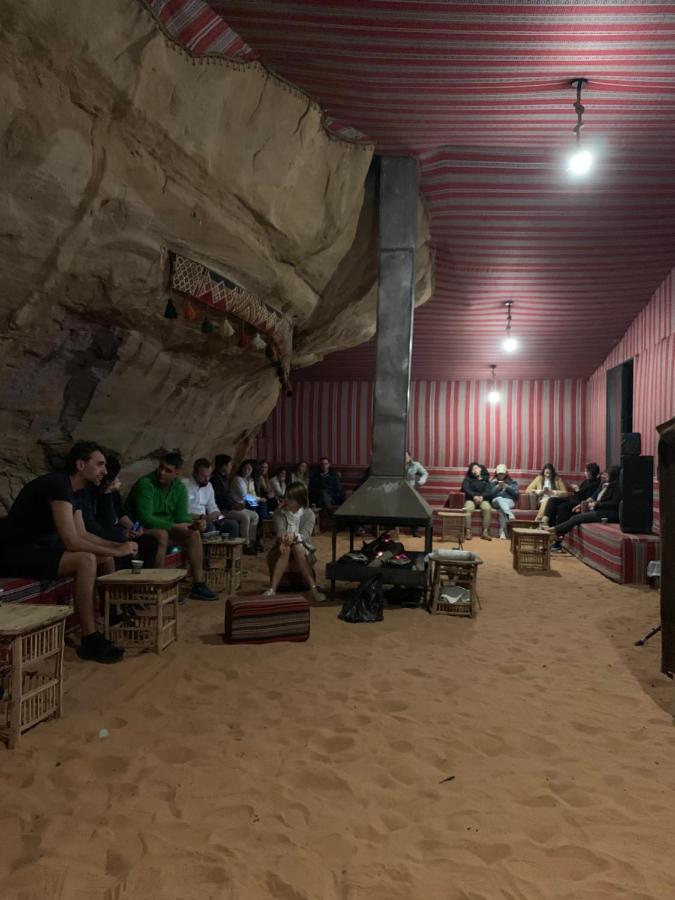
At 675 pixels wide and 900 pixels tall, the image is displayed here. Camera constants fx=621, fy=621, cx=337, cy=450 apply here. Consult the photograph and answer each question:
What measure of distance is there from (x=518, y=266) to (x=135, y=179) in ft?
17.8

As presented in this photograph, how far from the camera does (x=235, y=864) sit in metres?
1.85

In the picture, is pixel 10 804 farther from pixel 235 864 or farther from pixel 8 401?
pixel 8 401

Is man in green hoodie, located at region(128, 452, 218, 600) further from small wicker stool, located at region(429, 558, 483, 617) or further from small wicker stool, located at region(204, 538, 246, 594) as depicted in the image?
small wicker stool, located at region(429, 558, 483, 617)

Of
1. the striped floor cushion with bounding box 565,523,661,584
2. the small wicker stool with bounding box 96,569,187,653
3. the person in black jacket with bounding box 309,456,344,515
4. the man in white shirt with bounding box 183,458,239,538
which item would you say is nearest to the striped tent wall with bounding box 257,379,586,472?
the person in black jacket with bounding box 309,456,344,515

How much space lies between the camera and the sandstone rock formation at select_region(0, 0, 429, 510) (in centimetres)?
346

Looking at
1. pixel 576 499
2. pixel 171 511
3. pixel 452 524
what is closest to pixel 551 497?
pixel 576 499

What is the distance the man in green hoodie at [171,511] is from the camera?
16.7 feet

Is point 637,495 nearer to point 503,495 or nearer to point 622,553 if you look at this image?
point 622,553

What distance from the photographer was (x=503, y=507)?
1070 cm

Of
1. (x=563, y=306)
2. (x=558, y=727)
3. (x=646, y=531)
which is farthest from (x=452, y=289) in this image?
(x=558, y=727)

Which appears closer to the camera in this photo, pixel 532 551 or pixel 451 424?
pixel 532 551

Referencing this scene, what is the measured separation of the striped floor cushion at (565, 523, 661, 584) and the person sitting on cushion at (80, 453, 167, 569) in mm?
4670

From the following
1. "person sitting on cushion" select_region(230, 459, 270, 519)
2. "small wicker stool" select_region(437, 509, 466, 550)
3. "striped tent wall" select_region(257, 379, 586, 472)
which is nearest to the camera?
"person sitting on cushion" select_region(230, 459, 270, 519)

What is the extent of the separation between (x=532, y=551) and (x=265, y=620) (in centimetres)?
411
